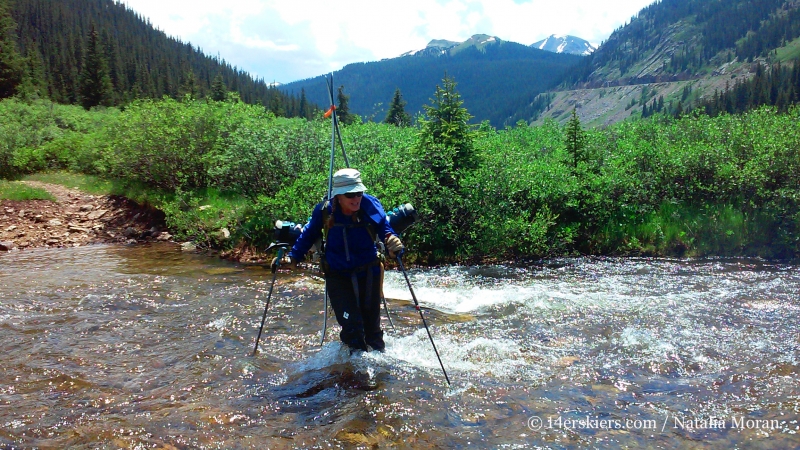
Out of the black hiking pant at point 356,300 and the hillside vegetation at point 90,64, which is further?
the hillside vegetation at point 90,64

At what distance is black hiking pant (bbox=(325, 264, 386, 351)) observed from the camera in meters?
7.29

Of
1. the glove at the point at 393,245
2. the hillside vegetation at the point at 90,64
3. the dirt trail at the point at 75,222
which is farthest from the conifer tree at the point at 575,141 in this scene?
the hillside vegetation at the point at 90,64

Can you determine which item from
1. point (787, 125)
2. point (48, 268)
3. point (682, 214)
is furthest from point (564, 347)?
point (787, 125)

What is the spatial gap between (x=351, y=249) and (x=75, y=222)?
767 inches

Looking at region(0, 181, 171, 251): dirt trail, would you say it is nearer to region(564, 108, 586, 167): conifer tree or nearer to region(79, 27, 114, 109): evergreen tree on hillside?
region(564, 108, 586, 167): conifer tree

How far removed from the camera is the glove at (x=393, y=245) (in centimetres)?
680

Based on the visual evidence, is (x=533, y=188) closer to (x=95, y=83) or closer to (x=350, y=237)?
(x=350, y=237)

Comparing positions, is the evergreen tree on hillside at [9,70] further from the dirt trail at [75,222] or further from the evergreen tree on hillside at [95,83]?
the dirt trail at [75,222]

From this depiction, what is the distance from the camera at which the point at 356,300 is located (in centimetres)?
735

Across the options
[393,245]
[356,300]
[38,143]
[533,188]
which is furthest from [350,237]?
[38,143]

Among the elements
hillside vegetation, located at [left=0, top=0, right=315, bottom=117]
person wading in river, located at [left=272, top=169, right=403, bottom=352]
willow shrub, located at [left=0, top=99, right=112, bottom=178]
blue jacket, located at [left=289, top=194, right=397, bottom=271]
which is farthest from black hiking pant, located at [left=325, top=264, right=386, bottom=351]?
willow shrub, located at [left=0, top=99, right=112, bottom=178]

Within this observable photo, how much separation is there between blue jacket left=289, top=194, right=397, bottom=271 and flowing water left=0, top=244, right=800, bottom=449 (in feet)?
5.42

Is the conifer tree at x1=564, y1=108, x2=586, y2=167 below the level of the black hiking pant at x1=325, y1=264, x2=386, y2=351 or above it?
above

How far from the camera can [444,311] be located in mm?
10969
